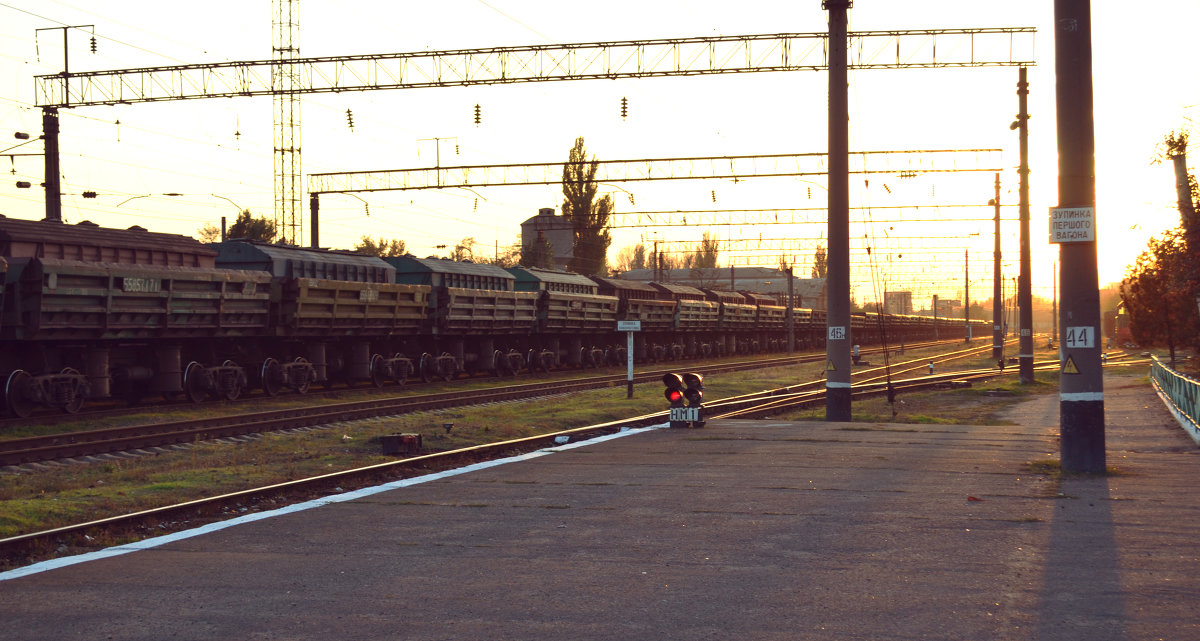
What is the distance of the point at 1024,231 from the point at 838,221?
57.9ft

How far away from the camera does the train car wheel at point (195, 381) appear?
21936 mm

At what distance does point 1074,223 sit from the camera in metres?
11.2

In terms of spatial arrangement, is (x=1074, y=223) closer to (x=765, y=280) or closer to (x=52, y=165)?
(x=52, y=165)

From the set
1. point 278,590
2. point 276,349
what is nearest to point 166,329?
point 276,349

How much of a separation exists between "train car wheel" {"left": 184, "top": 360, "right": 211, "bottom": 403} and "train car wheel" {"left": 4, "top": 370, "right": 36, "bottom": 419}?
12.1 feet

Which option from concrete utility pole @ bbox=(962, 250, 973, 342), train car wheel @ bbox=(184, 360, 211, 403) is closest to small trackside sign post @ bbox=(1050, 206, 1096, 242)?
train car wheel @ bbox=(184, 360, 211, 403)

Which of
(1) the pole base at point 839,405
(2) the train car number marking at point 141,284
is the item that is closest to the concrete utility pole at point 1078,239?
(1) the pole base at point 839,405

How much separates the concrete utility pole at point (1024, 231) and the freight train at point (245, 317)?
1191cm

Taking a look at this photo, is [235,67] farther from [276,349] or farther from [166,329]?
[166,329]

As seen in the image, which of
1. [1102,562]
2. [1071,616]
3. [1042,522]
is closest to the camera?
[1071,616]

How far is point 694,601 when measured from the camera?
6043 mm

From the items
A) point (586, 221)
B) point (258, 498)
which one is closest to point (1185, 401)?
point (258, 498)

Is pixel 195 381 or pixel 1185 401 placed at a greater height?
pixel 195 381

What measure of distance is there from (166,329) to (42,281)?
314 cm
